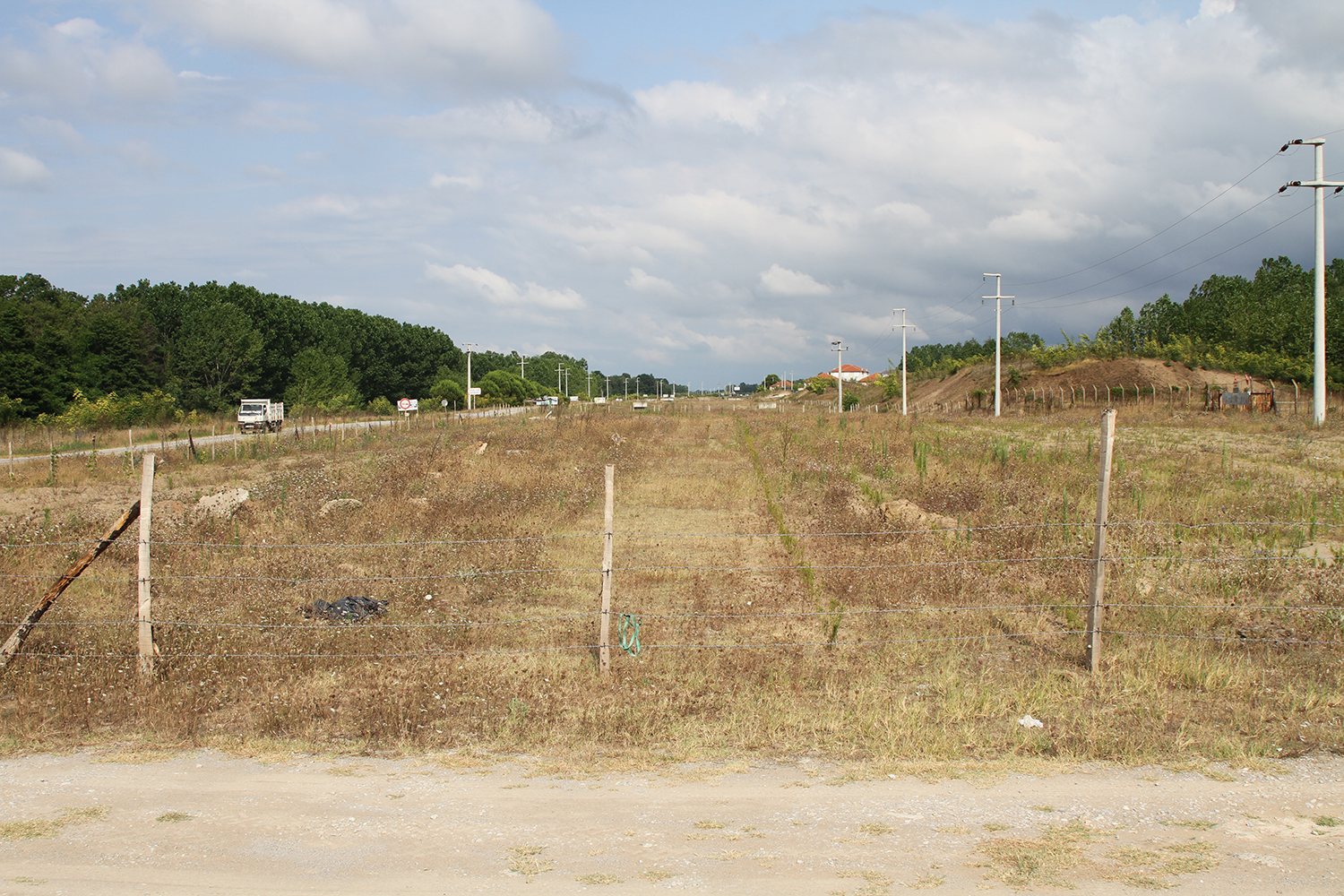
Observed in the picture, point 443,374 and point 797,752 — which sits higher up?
point 443,374

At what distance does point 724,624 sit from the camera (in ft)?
30.7

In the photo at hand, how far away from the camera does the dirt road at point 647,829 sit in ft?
14.3

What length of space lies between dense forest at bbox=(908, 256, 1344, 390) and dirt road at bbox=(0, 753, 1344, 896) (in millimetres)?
50879

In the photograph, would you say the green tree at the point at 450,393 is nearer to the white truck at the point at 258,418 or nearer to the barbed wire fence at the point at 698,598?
the white truck at the point at 258,418

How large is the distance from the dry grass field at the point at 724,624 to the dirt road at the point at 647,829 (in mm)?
433

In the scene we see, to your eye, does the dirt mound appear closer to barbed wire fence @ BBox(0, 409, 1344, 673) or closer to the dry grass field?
the dry grass field

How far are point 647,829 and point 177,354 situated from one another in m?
74.7

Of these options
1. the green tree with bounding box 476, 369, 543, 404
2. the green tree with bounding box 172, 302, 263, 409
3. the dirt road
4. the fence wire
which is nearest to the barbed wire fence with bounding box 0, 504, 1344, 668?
the fence wire

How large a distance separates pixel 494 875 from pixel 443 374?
109704mm

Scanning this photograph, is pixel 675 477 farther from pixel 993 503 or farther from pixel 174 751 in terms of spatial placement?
pixel 174 751

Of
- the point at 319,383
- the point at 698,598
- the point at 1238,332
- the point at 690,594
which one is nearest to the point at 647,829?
the point at 698,598

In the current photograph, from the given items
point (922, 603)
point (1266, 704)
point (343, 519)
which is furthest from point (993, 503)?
point (343, 519)

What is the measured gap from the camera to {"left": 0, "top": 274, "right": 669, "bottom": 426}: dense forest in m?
53.3

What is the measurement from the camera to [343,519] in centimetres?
1518
